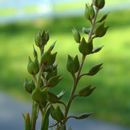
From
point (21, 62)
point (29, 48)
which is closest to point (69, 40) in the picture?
point (29, 48)

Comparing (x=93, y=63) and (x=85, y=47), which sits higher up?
(x=93, y=63)

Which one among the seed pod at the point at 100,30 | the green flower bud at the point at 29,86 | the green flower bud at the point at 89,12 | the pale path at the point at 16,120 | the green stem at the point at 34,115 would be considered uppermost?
the pale path at the point at 16,120

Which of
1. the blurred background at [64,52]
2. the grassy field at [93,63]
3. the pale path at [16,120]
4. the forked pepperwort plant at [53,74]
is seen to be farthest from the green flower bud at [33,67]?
the pale path at [16,120]

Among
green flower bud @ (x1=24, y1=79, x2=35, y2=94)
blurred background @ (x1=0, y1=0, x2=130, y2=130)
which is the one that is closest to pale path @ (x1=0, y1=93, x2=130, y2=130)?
blurred background @ (x1=0, y1=0, x2=130, y2=130)

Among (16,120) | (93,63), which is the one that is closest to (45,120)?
(16,120)

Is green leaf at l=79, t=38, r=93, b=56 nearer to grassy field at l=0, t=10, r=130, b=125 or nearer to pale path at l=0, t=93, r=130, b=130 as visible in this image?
grassy field at l=0, t=10, r=130, b=125

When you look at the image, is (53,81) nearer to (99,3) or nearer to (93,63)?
(99,3)

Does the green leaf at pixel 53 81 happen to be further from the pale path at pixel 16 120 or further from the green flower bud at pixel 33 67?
the pale path at pixel 16 120
